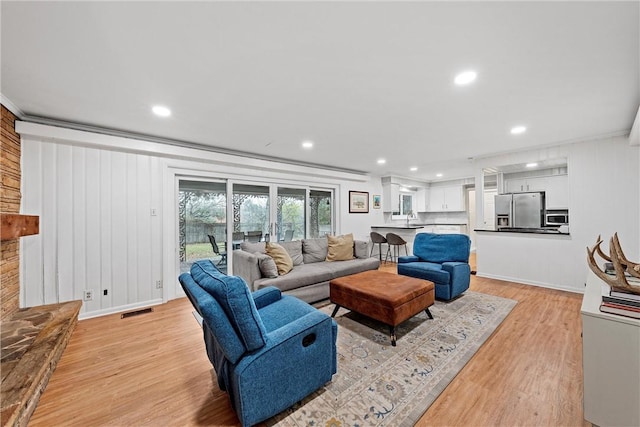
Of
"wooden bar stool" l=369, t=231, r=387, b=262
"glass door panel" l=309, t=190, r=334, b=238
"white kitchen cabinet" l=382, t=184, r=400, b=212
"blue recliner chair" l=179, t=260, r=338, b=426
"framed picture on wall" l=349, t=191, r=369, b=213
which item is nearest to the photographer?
"blue recliner chair" l=179, t=260, r=338, b=426

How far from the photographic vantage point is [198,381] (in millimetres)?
1868

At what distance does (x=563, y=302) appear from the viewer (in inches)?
131

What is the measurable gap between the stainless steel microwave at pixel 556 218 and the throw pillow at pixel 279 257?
5518mm

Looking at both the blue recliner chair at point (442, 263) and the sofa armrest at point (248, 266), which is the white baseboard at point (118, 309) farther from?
the blue recliner chair at point (442, 263)

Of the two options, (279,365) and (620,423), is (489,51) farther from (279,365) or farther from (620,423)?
(279,365)

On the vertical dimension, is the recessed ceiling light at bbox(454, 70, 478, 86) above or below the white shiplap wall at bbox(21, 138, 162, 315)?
above

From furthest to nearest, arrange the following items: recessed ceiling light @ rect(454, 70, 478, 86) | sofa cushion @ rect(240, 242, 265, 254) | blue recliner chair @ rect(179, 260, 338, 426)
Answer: sofa cushion @ rect(240, 242, 265, 254)
recessed ceiling light @ rect(454, 70, 478, 86)
blue recliner chair @ rect(179, 260, 338, 426)

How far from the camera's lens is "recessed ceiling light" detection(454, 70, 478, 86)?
1948 millimetres

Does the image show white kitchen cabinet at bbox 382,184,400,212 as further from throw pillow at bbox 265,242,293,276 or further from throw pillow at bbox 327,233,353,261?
throw pillow at bbox 265,242,293,276

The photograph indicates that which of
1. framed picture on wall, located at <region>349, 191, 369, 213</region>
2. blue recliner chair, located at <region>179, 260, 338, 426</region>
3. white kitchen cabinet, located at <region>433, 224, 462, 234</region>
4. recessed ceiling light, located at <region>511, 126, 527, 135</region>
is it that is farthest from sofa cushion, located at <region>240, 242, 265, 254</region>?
white kitchen cabinet, located at <region>433, 224, 462, 234</region>

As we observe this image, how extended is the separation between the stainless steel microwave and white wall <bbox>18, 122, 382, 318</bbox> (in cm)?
666

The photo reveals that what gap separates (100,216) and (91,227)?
6.3 inches

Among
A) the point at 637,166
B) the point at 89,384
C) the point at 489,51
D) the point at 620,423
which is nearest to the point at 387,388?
the point at 620,423

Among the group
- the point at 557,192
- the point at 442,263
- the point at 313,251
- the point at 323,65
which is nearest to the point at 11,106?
the point at 323,65
